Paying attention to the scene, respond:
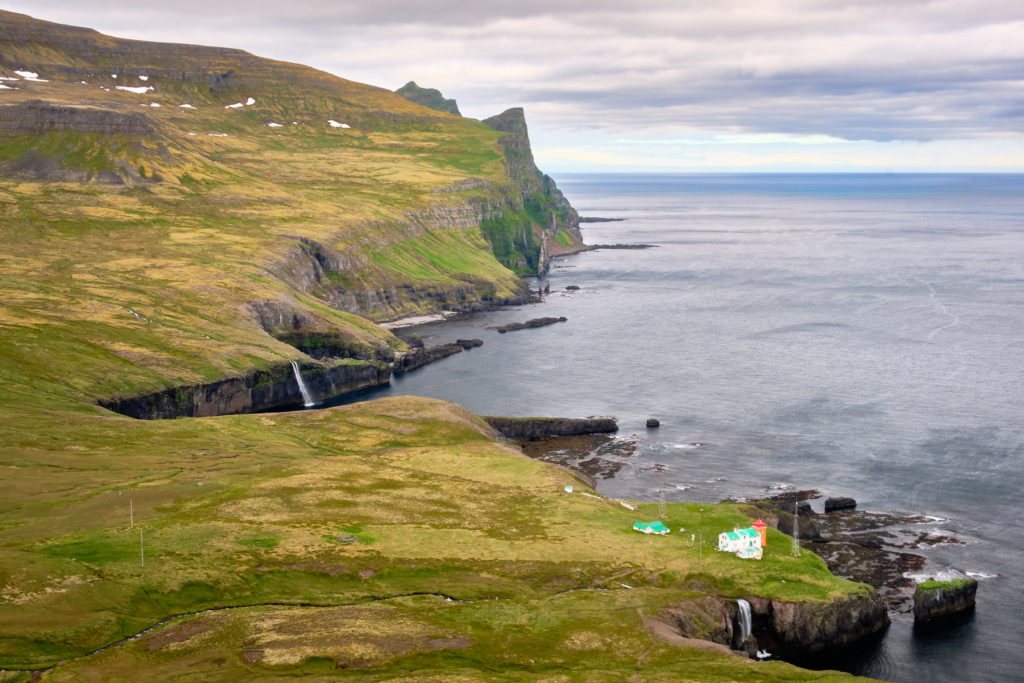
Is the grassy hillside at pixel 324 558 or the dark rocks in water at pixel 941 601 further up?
the grassy hillside at pixel 324 558

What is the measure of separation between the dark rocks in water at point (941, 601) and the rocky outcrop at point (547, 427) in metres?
61.9

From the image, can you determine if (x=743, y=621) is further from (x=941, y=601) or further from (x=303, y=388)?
(x=303, y=388)

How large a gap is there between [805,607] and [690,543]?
12359mm

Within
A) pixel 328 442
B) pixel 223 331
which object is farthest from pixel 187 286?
pixel 328 442

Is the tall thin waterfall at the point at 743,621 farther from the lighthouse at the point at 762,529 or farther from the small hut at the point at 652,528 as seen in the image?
the small hut at the point at 652,528

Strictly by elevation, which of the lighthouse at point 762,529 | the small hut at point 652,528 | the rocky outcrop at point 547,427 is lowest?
the rocky outcrop at point 547,427

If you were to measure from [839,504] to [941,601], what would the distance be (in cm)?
2514

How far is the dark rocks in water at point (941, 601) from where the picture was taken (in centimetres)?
8106

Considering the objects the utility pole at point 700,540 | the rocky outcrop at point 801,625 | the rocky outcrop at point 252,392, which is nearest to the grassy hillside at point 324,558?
the utility pole at point 700,540

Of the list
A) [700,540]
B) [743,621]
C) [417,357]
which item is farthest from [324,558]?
[417,357]

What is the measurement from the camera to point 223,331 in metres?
164

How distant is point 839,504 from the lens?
4178 inches

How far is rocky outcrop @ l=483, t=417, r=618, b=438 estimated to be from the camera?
139 metres

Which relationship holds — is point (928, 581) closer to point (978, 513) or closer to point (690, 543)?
point (690, 543)
